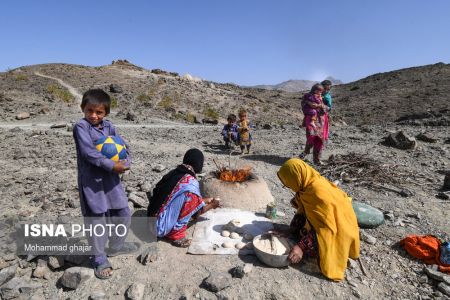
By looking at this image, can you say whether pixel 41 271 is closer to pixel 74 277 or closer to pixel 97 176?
pixel 74 277

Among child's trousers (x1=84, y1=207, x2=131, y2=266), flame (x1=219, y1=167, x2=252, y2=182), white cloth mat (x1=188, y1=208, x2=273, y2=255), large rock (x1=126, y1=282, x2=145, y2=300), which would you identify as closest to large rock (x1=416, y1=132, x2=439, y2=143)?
flame (x1=219, y1=167, x2=252, y2=182)

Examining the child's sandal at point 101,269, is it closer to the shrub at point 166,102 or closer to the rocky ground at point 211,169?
the rocky ground at point 211,169

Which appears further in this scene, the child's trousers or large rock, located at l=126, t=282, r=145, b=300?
the child's trousers

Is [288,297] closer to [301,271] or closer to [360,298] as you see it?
[301,271]

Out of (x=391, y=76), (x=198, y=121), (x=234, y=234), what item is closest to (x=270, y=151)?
(x=234, y=234)

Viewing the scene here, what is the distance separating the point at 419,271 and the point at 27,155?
293 inches

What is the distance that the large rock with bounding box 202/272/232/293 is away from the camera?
9.78ft

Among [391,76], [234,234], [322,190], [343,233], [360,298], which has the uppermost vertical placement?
[391,76]

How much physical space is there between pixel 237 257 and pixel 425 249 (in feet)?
6.83

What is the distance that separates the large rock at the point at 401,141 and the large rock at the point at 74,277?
8.49m

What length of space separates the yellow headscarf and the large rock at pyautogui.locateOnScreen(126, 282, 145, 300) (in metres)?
1.68

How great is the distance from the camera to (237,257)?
11.3 feet

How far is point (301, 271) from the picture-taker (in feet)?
10.7

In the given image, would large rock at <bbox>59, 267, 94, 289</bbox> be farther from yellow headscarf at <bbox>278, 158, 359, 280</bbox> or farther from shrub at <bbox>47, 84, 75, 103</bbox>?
shrub at <bbox>47, 84, 75, 103</bbox>
